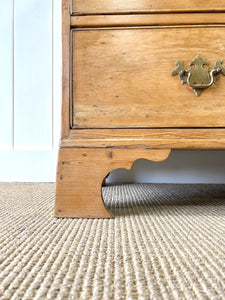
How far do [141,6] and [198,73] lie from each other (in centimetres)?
20

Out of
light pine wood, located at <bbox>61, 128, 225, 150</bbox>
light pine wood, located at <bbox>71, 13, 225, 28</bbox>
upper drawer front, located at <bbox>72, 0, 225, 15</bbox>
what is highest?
upper drawer front, located at <bbox>72, 0, 225, 15</bbox>

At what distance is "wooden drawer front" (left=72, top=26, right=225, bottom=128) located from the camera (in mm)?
651

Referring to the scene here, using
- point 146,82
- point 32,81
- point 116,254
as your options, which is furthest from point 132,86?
point 32,81

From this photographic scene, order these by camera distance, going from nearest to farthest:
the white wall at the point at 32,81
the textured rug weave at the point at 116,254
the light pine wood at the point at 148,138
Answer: the textured rug weave at the point at 116,254, the light pine wood at the point at 148,138, the white wall at the point at 32,81

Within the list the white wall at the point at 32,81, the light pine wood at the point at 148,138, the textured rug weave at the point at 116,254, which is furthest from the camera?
the white wall at the point at 32,81

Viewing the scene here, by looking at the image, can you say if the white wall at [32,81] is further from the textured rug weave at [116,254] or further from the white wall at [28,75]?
the textured rug weave at [116,254]

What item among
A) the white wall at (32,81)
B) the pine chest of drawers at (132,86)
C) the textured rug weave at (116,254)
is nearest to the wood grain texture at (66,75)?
the pine chest of drawers at (132,86)

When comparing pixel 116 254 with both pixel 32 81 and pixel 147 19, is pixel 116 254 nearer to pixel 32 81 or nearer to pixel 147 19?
pixel 147 19

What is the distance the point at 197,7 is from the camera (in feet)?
2.13

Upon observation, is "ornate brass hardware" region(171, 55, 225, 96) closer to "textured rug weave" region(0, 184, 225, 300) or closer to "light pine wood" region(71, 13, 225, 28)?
"light pine wood" region(71, 13, 225, 28)

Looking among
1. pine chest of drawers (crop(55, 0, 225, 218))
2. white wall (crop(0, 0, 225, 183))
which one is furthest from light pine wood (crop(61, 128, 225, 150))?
white wall (crop(0, 0, 225, 183))

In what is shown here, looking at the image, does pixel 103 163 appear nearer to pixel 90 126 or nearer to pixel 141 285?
pixel 90 126

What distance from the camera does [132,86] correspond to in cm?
66

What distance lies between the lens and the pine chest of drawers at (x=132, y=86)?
0.64 m
